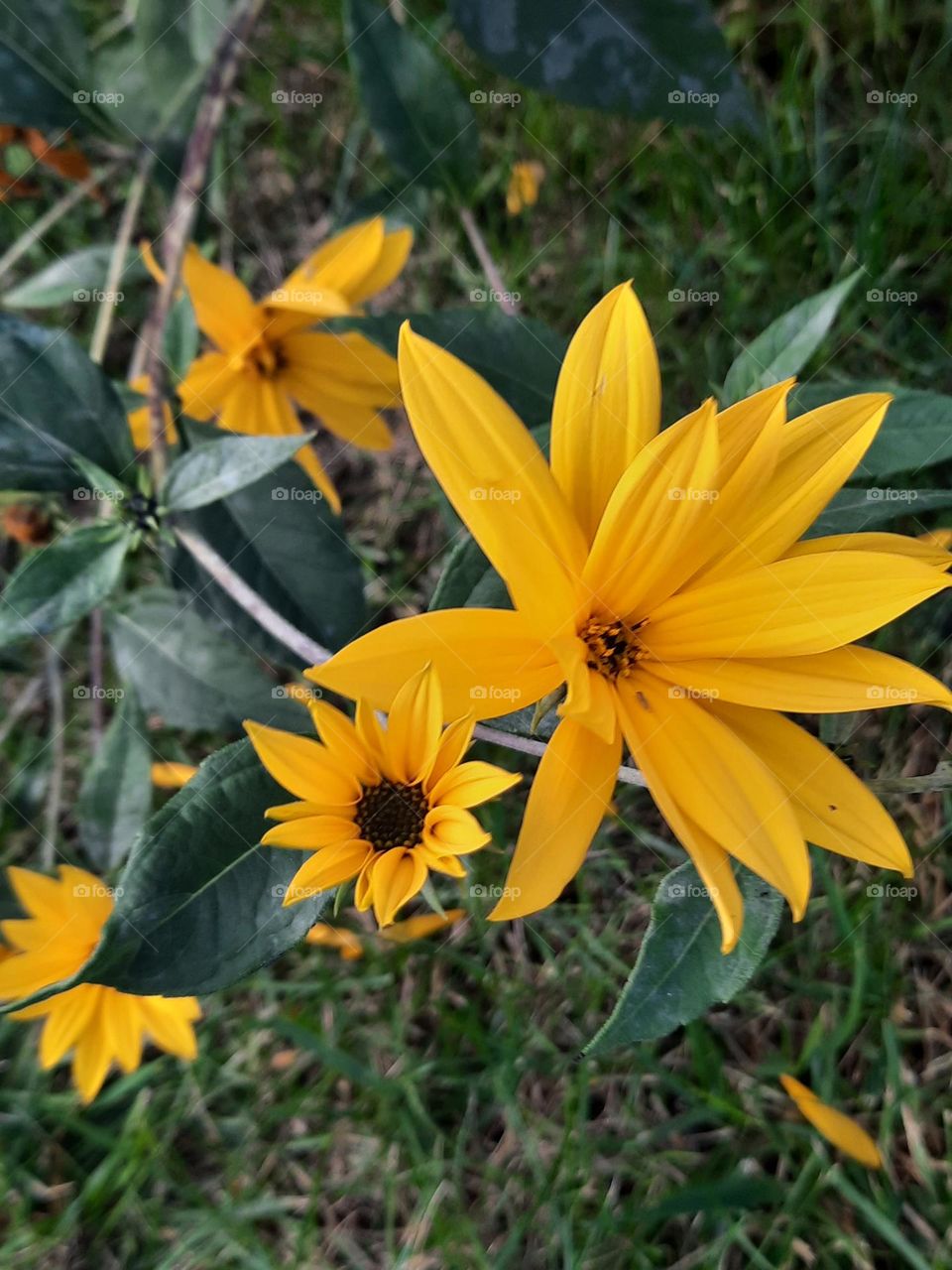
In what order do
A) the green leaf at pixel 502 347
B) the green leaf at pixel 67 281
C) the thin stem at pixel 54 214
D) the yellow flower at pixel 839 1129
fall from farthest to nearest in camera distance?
1. the thin stem at pixel 54 214
2. the green leaf at pixel 67 281
3. the yellow flower at pixel 839 1129
4. the green leaf at pixel 502 347

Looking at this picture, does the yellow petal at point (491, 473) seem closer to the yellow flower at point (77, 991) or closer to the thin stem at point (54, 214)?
the yellow flower at point (77, 991)

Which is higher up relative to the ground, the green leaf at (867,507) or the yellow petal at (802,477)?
the yellow petal at (802,477)

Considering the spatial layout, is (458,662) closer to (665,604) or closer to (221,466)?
(665,604)

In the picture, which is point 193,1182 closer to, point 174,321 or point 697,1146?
point 697,1146

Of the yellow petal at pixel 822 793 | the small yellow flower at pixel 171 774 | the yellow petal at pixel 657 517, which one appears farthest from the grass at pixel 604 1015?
the yellow petal at pixel 657 517

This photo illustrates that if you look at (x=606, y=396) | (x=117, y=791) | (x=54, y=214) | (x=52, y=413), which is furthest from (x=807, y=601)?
(x=54, y=214)
